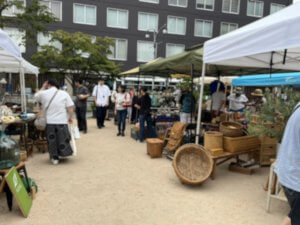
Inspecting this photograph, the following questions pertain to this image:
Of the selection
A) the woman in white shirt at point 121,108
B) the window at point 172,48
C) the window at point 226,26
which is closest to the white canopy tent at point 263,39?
the woman in white shirt at point 121,108

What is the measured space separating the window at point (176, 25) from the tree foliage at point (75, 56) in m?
10.9

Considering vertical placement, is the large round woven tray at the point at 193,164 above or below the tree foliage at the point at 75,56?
below

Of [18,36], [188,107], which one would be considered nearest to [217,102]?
[188,107]

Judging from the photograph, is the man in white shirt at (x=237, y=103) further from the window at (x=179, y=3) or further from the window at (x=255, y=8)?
the window at (x=255, y=8)

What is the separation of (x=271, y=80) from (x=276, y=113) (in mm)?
6135

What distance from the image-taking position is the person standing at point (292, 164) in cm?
216

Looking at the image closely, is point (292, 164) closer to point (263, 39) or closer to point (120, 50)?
point (263, 39)

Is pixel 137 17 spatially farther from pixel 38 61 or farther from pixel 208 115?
pixel 208 115

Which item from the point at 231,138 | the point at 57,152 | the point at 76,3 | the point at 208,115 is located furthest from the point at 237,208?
the point at 76,3

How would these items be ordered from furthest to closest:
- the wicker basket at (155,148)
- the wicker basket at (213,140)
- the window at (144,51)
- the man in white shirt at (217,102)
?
the window at (144,51)
the man in white shirt at (217,102)
the wicker basket at (155,148)
the wicker basket at (213,140)

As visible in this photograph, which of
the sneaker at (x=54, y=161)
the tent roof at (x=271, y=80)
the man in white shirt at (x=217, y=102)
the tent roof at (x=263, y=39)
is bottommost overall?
the sneaker at (x=54, y=161)

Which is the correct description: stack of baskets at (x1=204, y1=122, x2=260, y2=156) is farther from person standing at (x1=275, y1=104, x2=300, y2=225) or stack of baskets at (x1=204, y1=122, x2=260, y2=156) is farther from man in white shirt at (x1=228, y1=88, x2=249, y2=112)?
man in white shirt at (x1=228, y1=88, x2=249, y2=112)

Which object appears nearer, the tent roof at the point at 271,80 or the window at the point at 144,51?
the tent roof at the point at 271,80

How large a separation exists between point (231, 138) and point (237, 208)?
5.03ft
